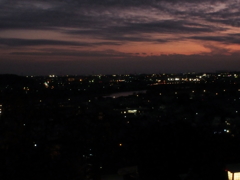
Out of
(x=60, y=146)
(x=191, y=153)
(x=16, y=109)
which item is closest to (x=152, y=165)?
(x=191, y=153)

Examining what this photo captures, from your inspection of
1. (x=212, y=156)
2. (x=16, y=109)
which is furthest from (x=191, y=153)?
(x=16, y=109)

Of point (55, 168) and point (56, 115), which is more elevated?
point (56, 115)

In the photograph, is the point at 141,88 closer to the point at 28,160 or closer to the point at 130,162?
the point at 130,162

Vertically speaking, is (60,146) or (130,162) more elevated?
(60,146)

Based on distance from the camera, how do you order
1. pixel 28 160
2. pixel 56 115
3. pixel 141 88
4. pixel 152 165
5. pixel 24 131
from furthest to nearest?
pixel 141 88
pixel 56 115
pixel 152 165
pixel 24 131
pixel 28 160

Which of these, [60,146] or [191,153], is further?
[191,153]

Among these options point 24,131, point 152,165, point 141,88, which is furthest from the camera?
point 141,88

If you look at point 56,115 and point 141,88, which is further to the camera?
point 141,88

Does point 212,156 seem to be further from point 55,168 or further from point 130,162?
point 55,168

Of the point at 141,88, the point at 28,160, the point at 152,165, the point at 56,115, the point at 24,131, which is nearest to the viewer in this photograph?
the point at 28,160
